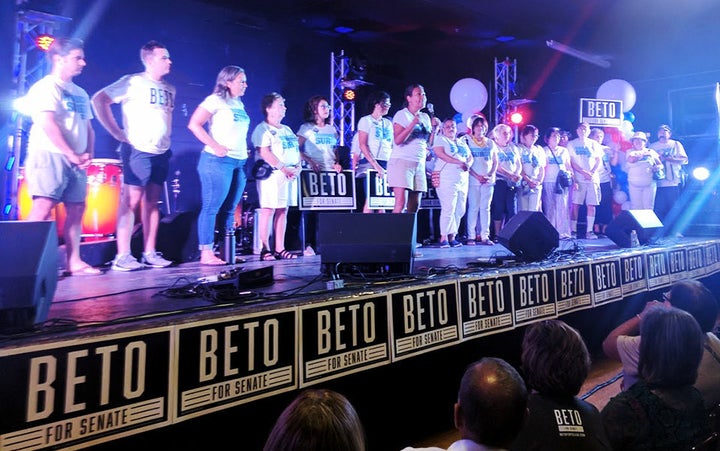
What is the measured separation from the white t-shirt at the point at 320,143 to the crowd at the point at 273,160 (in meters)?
0.01

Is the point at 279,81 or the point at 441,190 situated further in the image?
the point at 279,81

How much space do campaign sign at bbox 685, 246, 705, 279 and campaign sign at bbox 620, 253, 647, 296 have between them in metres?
1.20

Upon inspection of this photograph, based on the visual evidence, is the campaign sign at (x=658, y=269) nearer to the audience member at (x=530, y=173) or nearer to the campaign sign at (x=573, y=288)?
the campaign sign at (x=573, y=288)

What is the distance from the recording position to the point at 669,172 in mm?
8469

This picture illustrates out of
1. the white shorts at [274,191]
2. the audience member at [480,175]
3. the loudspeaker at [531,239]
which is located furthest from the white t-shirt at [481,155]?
the white shorts at [274,191]

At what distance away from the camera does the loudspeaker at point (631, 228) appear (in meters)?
5.77

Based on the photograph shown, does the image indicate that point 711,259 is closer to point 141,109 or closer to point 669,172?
point 669,172

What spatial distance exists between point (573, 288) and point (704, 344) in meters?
1.96

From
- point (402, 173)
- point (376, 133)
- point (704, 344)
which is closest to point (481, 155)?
point (376, 133)

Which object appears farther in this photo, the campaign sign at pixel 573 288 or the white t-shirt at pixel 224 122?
the white t-shirt at pixel 224 122

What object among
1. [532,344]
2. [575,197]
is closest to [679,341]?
[532,344]

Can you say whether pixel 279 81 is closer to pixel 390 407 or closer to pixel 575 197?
pixel 575 197

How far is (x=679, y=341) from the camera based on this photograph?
1.90 meters

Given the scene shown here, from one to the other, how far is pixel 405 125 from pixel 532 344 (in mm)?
3760
